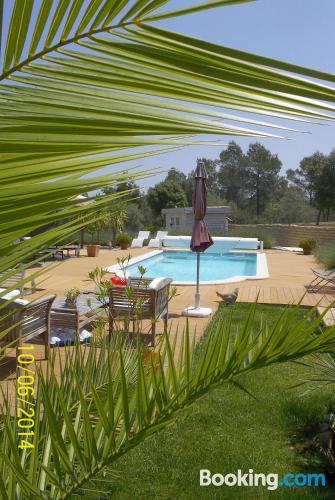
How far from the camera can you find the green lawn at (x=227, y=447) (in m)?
3.02

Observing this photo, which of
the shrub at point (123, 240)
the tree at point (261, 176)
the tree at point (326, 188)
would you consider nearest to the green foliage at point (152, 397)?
the shrub at point (123, 240)

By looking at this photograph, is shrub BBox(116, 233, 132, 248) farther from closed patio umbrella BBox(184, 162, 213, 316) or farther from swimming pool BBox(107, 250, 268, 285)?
closed patio umbrella BBox(184, 162, 213, 316)

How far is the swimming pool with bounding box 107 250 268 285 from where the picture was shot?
47.8 ft

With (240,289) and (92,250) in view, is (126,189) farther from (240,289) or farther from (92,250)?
(92,250)

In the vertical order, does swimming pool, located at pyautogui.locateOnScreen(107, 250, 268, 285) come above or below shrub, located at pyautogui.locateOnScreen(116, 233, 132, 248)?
below

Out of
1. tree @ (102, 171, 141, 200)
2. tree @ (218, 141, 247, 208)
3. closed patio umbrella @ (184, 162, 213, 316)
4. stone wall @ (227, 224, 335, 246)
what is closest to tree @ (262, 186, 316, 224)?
tree @ (218, 141, 247, 208)

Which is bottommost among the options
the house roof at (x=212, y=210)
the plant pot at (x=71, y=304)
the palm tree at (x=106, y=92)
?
the plant pot at (x=71, y=304)

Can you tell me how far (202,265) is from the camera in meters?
18.0

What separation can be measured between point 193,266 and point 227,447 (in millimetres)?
13784

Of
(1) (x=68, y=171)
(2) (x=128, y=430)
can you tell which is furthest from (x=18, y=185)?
(2) (x=128, y=430)

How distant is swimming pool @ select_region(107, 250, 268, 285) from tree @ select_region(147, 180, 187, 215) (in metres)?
19.9

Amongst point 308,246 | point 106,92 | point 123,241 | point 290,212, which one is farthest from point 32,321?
point 290,212

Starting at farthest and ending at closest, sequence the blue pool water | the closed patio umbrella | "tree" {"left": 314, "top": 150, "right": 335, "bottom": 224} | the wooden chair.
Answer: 1. "tree" {"left": 314, "top": 150, "right": 335, "bottom": 224}
2. the blue pool water
3. the closed patio umbrella
4. the wooden chair

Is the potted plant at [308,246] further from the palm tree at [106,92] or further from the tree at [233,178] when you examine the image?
the tree at [233,178]
